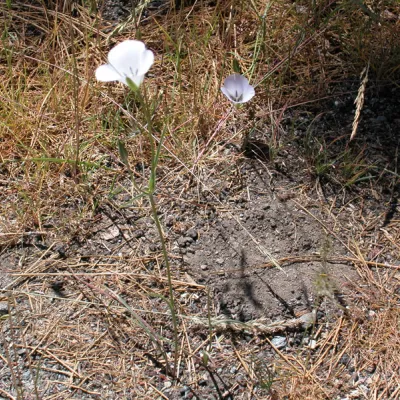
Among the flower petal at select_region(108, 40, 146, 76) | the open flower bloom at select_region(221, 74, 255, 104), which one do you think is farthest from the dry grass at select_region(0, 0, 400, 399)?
the flower petal at select_region(108, 40, 146, 76)

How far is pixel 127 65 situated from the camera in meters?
1.12

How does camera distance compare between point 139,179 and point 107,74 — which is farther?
point 139,179

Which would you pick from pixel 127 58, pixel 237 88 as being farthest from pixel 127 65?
pixel 237 88

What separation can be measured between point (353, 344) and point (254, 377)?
27 centimetres

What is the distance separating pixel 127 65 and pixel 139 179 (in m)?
0.68

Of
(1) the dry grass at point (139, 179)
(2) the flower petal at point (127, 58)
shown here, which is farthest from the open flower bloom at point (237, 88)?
(2) the flower petal at point (127, 58)

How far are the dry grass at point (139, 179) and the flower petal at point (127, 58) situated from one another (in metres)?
0.45

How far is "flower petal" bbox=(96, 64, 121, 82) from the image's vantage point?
108cm

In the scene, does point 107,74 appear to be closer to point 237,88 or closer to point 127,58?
point 127,58

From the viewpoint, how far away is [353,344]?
1437 mm

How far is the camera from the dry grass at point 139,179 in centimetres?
139

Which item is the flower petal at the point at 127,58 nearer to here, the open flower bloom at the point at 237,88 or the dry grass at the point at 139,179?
the dry grass at the point at 139,179

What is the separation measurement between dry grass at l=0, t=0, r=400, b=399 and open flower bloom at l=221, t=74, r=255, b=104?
11 centimetres

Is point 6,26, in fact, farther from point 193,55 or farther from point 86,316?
point 86,316
